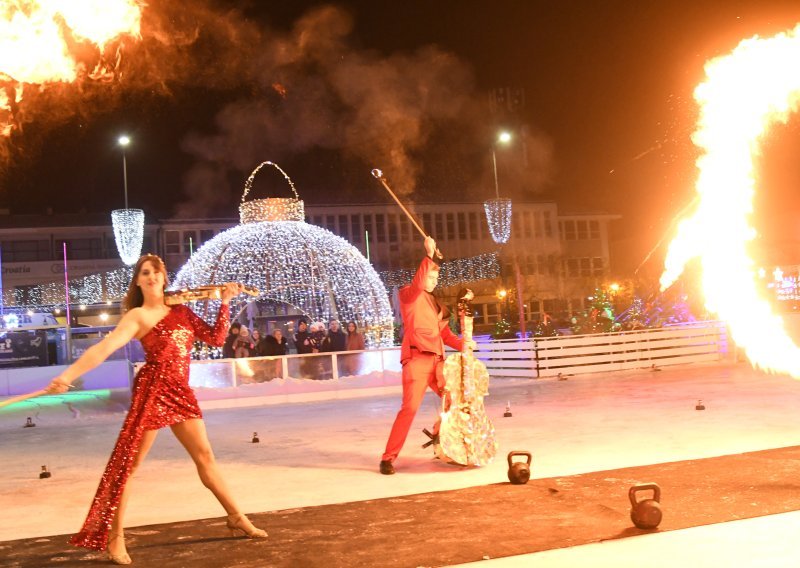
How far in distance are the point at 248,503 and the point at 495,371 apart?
14.4 meters

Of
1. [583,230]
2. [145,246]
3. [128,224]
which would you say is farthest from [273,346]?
[583,230]

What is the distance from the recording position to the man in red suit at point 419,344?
7504mm

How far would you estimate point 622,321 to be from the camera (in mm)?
21750

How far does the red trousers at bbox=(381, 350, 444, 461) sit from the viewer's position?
7.45 m

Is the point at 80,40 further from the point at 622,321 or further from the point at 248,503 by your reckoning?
A: the point at 622,321

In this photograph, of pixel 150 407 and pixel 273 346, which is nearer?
pixel 150 407

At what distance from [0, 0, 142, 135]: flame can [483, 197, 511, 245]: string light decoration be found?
16903 mm

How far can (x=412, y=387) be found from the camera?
752 centimetres

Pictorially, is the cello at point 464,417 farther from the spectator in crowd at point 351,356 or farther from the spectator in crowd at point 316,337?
the spectator in crowd at point 316,337

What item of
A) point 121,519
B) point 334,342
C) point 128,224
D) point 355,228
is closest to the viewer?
point 121,519

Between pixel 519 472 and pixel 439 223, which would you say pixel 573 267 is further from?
pixel 519 472

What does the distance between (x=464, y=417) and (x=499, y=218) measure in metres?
18.8

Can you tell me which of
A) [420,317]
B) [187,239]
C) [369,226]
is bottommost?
[420,317]

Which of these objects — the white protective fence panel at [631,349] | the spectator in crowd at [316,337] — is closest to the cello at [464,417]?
the spectator in crowd at [316,337]
